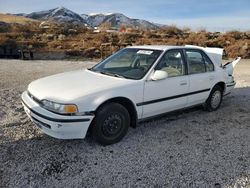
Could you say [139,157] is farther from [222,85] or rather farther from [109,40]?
[109,40]

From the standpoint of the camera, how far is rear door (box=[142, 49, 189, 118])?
4.58 m

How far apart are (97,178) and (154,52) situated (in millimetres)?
2601

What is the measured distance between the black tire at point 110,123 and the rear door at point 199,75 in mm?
1657

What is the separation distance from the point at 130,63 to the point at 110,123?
1440 mm

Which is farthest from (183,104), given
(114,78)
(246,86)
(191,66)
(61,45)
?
(61,45)

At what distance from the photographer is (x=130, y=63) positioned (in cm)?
516

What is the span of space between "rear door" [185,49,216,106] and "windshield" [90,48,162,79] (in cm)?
82

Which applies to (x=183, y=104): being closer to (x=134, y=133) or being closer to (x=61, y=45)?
(x=134, y=133)

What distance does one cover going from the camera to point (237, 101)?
717cm

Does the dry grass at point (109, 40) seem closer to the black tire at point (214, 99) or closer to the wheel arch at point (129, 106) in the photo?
the black tire at point (214, 99)

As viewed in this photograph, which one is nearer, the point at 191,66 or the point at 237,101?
the point at 191,66

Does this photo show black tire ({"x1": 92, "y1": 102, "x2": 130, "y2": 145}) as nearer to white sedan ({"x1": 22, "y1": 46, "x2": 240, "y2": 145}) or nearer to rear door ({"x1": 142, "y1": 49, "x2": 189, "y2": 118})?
white sedan ({"x1": 22, "y1": 46, "x2": 240, "y2": 145})

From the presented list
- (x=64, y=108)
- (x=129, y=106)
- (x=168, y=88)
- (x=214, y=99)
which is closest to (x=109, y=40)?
(x=214, y=99)

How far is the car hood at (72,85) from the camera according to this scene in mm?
3889
